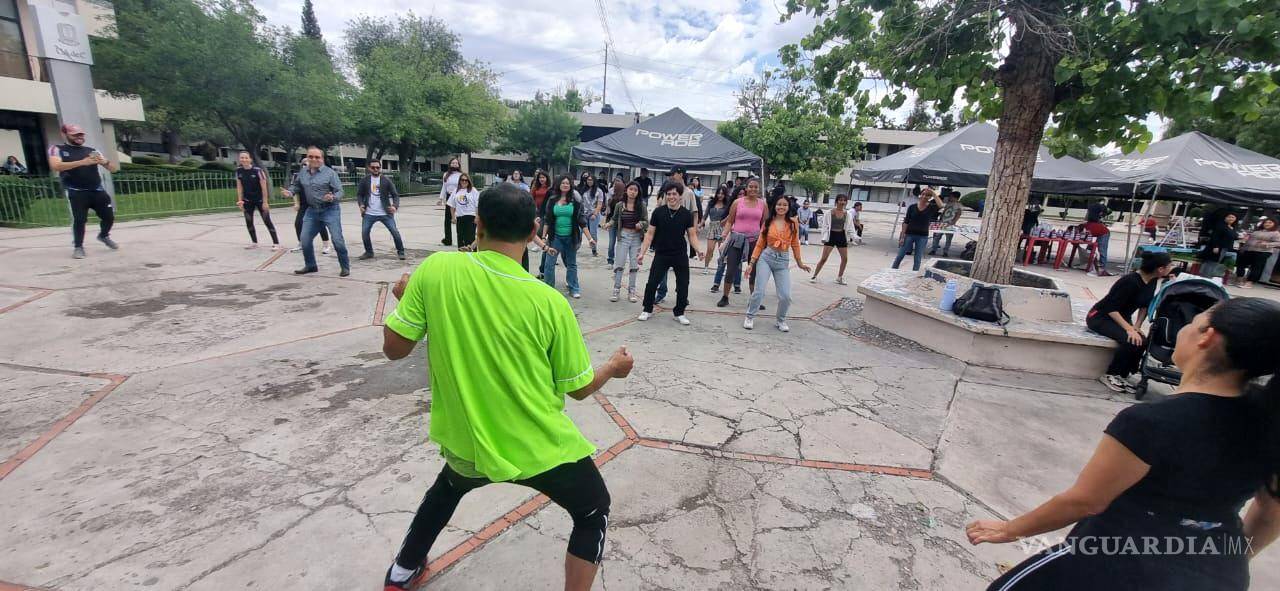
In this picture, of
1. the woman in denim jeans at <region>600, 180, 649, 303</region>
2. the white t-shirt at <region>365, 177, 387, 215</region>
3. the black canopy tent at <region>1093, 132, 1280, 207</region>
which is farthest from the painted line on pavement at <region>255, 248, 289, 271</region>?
the black canopy tent at <region>1093, 132, 1280, 207</region>

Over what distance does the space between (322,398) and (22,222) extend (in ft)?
38.6

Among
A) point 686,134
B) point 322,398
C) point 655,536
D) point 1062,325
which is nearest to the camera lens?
point 655,536

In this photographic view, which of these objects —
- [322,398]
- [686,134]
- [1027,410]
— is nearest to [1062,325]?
[1027,410]

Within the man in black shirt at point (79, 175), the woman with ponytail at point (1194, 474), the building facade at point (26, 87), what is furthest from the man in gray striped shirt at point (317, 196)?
the building facade at point (26, 87)

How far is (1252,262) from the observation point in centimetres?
1162

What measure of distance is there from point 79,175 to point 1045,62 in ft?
38.1

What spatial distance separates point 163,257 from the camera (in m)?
7.83

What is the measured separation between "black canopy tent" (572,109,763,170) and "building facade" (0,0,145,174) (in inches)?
706

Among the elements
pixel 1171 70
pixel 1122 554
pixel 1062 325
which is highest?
pixel 1171 70

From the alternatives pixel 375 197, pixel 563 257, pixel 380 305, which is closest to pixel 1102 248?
pixel 563 257

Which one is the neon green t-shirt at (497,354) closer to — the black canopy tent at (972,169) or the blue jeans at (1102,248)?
the black canopy tent at (972,169)

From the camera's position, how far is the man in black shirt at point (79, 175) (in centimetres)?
677

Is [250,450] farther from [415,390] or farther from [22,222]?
[22,222]

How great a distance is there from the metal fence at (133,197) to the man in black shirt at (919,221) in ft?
53.0
